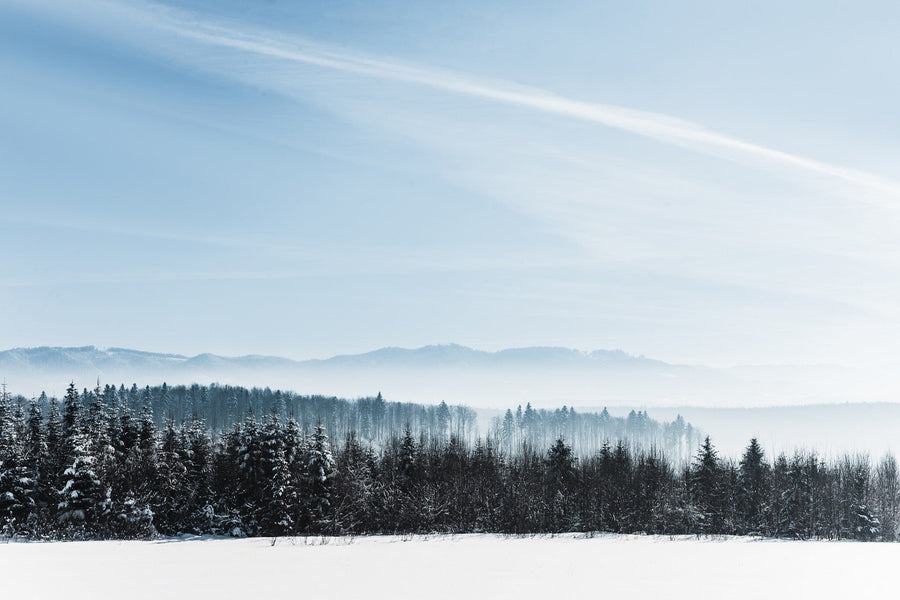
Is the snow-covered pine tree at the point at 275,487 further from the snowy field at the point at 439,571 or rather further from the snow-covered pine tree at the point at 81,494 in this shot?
the snow-covered pine tree at the point at 81,494

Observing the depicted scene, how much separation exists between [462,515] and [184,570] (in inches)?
1673

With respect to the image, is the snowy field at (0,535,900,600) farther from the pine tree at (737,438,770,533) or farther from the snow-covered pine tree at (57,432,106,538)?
the pine tree at (737,438,770,533)

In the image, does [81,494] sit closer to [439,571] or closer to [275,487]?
[275,487]

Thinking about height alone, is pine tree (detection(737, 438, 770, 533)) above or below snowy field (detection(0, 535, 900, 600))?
below

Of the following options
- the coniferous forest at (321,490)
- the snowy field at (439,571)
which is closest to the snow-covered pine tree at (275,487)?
the coniferous forest at (321,490)

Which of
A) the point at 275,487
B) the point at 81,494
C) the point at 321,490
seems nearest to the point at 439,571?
the point at 275,487

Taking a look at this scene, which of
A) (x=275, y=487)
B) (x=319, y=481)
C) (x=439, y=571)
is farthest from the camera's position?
(x=319, y=481)

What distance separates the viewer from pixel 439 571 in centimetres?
3020

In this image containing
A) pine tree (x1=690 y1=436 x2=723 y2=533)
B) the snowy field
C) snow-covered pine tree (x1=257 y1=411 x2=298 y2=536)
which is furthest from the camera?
pine tree (x1=690 y1=436 x2=723 y2=533)

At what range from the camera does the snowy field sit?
25.0 metres

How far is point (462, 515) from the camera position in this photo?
227 feet

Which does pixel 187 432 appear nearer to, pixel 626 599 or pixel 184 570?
pixel 184 570

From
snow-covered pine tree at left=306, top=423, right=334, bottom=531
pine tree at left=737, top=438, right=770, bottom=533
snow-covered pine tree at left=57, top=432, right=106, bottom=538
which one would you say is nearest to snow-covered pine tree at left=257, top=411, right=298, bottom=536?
snow-covered pine tree at left=306, top=423, right=334, bottom=531

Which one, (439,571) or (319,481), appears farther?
(319,481)
